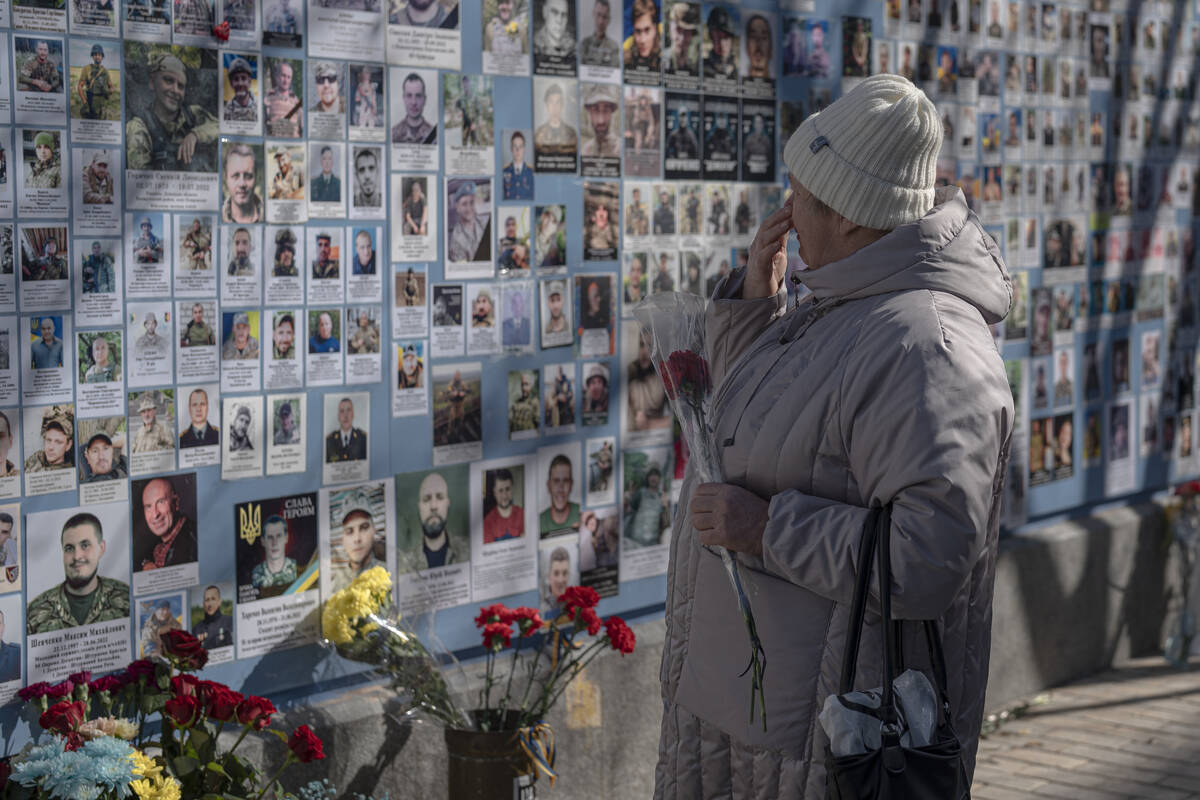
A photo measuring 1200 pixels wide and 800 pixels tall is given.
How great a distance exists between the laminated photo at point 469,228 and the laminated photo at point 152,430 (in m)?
0.95

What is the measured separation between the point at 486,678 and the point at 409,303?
1.09 meters

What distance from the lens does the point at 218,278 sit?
3.55m

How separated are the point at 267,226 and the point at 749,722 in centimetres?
184

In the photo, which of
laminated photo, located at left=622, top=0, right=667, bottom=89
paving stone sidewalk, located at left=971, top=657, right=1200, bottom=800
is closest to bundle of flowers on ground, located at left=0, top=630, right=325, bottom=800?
laminated photo, located at left=622, top=0, right=667, bottom=89

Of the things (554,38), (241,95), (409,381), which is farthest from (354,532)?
(554,38)

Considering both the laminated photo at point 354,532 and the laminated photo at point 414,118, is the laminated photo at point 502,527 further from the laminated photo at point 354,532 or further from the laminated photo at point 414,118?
the laminated photo at point 414,118

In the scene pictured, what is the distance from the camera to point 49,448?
327 centimetres

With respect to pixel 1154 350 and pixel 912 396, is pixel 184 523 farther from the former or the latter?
pixel 1154 350

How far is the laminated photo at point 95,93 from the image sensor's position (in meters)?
3.23

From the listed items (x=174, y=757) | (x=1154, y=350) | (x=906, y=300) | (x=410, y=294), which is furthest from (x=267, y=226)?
(x=1154, y=350)

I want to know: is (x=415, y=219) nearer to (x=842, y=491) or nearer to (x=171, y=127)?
(x=171, y=127)

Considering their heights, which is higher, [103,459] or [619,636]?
[103,459]

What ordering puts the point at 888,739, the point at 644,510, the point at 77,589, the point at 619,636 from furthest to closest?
the point at 644,510
the point at 619,636
the point at 77,589
the point at 888,739

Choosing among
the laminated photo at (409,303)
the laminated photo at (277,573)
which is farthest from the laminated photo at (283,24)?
the laminated photo at (277,573)
